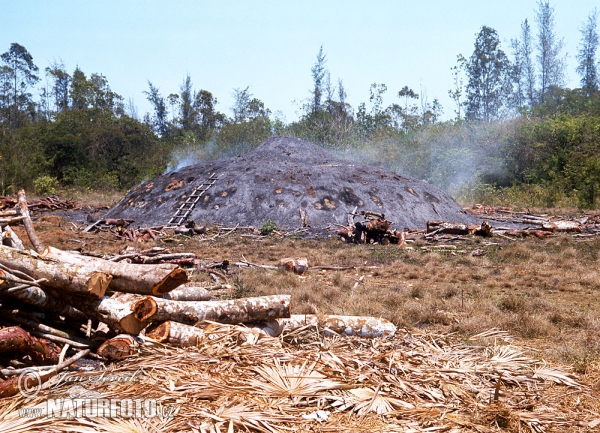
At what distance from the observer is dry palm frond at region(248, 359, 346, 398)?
3.54 metres

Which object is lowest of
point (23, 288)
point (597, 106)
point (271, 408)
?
point (271, 408)

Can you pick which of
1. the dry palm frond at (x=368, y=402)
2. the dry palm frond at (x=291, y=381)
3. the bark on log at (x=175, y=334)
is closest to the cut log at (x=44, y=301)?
the bark on log at (x=175, y=334)

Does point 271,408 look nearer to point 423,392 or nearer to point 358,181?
point 423,392

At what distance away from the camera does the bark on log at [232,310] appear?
4500 millimetres

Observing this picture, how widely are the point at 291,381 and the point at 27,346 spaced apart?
6.19 feet

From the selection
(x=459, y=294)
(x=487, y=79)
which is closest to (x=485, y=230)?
(x=459, y=294)

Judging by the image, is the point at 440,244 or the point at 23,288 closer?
the point at 23,288

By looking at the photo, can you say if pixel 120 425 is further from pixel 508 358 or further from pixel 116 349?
pixel 508 358

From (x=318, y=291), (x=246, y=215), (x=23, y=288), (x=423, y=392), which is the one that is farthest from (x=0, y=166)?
(x=423, y=392)

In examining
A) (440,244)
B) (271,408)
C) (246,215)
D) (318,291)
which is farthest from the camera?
(246,215)

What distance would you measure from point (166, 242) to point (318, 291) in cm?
803

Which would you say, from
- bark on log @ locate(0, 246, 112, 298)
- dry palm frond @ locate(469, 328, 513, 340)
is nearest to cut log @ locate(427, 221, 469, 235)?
dry palm frond @ locate(469, 328, 513, 340)

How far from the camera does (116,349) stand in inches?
157

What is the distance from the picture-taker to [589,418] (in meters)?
3.54
